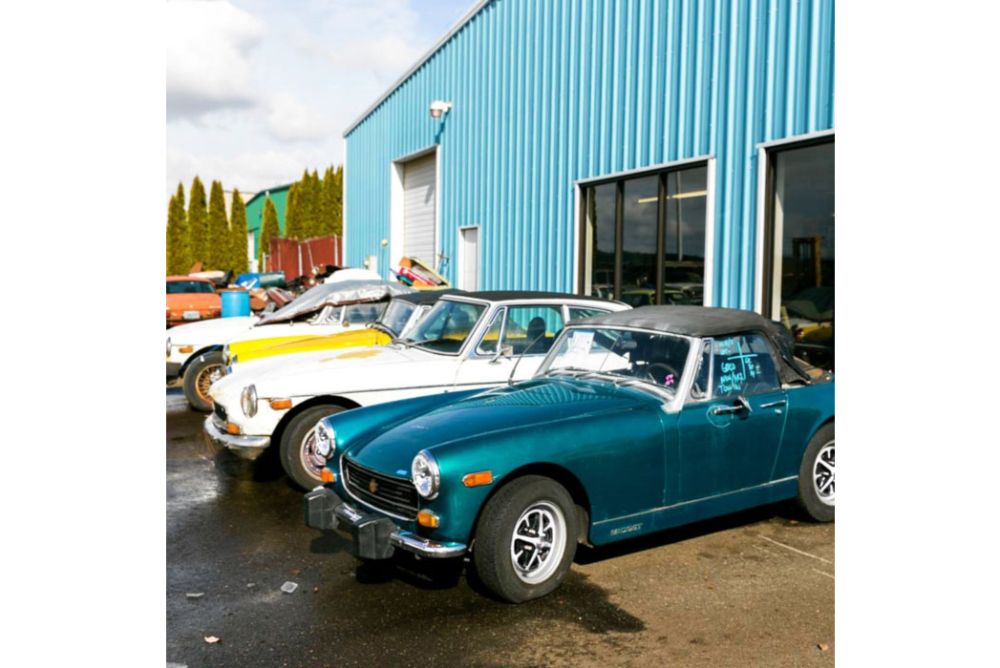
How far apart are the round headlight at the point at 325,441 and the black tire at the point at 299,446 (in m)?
1.16

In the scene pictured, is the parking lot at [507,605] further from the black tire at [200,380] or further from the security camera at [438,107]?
the security camera at [438,107]

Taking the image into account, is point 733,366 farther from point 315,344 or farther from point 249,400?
point 315,344

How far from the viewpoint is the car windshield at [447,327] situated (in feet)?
22.1

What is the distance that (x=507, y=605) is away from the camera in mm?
4027

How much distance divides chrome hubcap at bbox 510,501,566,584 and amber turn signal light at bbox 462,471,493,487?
264 millimetres

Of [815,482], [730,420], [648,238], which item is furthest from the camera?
[648,238]

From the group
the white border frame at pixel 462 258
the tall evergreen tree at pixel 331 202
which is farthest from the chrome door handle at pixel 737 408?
the tall evergreen tree at pixel 331 202

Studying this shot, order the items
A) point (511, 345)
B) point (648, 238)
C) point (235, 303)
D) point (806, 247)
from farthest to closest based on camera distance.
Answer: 1. point (235, 303)
2. point (648, 238)
3. point (806, 247)
4. point (511, 345)

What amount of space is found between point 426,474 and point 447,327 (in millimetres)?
3067

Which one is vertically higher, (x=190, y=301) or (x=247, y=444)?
(x=190, y=301)

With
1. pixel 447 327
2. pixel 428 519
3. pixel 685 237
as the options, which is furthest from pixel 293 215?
pixel 428 519

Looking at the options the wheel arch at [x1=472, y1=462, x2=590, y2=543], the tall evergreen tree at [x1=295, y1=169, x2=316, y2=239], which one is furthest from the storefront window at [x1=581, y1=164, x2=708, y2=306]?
the tall evergreen tree at [x1=295, y1=169, x2=316, y2=239]

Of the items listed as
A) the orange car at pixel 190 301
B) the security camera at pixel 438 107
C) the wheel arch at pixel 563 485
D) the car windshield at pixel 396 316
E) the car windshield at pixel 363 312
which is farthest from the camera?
the orange car at pixel 190 301
